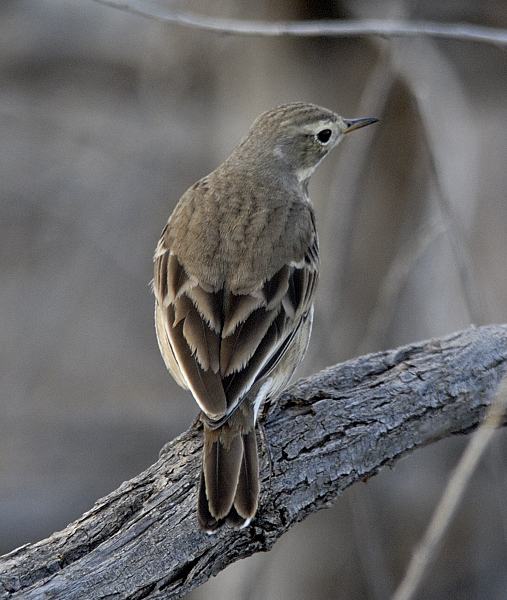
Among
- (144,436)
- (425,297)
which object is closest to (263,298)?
(425,297)

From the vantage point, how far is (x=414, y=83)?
627 cm

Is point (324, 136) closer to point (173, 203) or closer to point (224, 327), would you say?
point (224, 327)

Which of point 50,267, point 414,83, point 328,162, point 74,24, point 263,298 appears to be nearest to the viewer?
point 263,298

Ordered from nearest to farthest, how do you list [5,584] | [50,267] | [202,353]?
[5,584] < [202,353] < [50,267]

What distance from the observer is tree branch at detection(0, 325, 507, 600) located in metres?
3.49

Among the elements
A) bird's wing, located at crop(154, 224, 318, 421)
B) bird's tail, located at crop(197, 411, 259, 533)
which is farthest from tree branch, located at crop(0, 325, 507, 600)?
bird's wing, located at crop(154, 224, 318, 421)

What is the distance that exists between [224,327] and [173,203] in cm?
836

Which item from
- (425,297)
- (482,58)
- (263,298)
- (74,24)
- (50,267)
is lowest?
(263,298)

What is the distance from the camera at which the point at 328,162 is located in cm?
778

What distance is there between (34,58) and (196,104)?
6.95ft

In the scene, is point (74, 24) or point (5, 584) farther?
point (74, 24)

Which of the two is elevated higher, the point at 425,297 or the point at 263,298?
the point at 425,297

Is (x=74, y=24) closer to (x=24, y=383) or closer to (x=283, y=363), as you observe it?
(x=24, y=383)

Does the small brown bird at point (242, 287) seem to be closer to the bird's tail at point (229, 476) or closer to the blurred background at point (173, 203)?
the bird's tail at point (229, 476)
